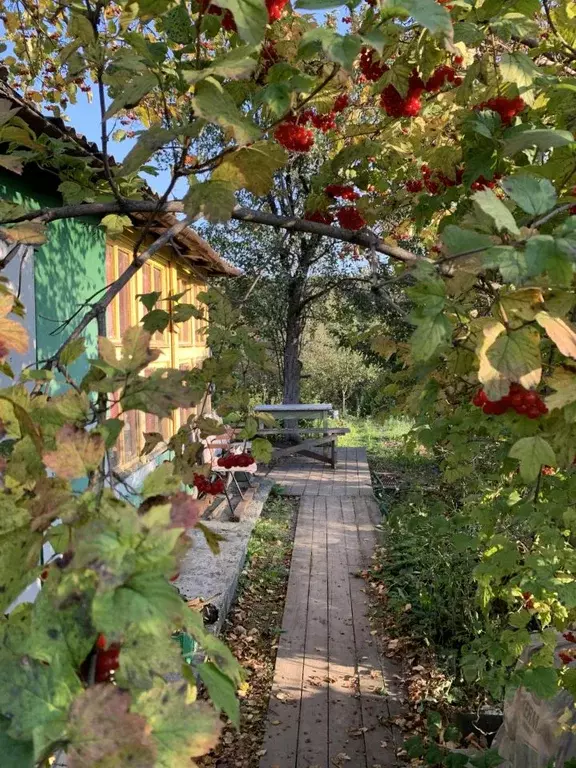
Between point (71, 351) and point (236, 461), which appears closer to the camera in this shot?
point (71, 351)

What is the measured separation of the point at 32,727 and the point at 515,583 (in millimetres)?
2353

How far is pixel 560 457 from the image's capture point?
1526 millimetres

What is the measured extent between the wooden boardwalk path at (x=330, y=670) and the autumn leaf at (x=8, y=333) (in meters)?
3.26

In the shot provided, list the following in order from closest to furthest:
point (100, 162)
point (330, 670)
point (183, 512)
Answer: point (183, 512), point (100, 162), point (330, 670)

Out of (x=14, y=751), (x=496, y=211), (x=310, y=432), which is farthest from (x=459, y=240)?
(x=310, y=432)

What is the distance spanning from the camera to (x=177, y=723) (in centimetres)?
69

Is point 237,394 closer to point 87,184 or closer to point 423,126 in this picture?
point 87,184

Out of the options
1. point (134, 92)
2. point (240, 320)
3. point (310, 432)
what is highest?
point (134, 92)

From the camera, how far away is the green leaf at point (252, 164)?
1279 millimetres

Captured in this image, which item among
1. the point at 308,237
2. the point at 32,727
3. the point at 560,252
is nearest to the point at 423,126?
the point at 560,252

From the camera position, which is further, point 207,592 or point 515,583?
point 207,592

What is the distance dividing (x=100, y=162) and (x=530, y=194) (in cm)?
125

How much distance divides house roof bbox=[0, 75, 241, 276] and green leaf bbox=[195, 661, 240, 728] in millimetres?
1260

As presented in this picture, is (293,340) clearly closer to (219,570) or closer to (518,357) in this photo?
(219,570)
